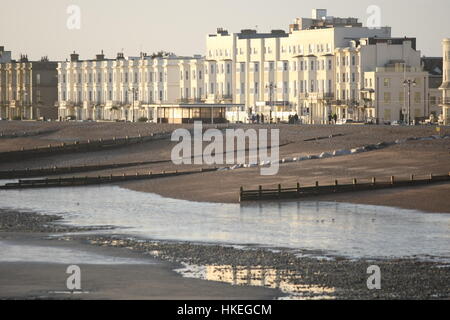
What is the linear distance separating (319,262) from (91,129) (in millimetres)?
101200

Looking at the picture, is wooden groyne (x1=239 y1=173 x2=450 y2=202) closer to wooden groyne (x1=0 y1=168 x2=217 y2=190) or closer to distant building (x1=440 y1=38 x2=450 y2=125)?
wooden groyne (x1=0 y1=168 x2=217 y2=190)

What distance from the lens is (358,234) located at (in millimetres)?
52062

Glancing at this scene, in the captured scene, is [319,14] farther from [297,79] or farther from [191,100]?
[191,100]

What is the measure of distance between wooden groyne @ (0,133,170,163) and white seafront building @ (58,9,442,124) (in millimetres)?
32177

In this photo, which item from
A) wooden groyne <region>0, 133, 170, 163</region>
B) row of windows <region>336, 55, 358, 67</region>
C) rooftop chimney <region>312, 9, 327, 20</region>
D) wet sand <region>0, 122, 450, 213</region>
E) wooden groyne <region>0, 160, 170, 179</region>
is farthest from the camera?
rooftop chimney <region>312, 9, 327, 20</region>

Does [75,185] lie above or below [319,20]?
below

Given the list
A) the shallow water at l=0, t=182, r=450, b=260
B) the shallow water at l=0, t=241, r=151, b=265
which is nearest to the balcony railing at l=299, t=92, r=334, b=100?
the shallow water at l=0, t=182, r=450, b=260

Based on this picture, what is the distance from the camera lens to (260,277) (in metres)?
42.0

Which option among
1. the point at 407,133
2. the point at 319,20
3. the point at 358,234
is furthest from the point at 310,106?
the point at 358,234

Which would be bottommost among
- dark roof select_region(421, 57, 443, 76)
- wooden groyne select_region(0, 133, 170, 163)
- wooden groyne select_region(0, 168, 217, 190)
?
wooden groyne select_region(0, 168, 217, 190)

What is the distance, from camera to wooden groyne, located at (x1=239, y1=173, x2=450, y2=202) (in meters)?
65.9

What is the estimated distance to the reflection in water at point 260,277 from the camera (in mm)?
38906

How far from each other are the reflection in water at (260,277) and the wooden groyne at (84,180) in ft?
126

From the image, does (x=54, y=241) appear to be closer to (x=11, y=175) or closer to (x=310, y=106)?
(x=11, y=175)
